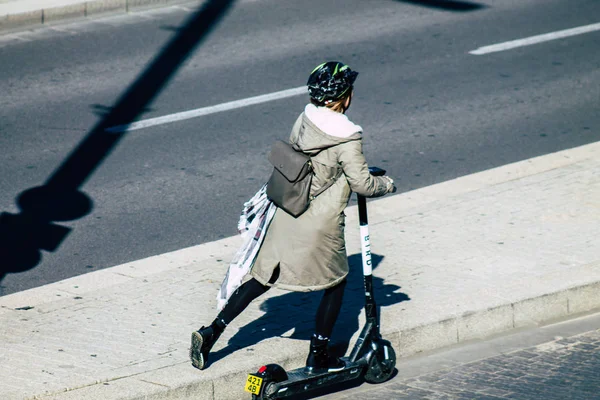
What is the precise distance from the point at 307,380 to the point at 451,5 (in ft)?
32.8

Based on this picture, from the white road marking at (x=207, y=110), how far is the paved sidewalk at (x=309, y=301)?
2734mm

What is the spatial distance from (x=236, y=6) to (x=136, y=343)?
9044 mm

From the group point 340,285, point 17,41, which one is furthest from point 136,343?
point 17,41

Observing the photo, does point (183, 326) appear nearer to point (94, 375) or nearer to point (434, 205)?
point (94, 375)

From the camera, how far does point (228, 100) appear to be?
10875 mm

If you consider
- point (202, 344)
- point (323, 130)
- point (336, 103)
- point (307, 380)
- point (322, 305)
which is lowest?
point (307, 380)

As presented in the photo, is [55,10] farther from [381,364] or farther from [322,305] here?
[381,364]

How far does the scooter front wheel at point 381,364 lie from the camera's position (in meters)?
5.62

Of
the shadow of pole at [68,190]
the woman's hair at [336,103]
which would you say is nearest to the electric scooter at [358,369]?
the woman's hair at [336,103]

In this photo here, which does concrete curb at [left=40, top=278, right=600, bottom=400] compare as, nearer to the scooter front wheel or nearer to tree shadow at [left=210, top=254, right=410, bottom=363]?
tree shadow at [left=210, top=254, right=410, bottom=363]

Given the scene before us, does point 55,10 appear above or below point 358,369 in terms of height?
below

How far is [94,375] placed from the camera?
538 centimetres

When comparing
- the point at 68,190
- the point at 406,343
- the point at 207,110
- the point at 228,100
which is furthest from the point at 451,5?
the point at 406,343

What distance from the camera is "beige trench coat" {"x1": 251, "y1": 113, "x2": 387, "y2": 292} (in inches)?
206
